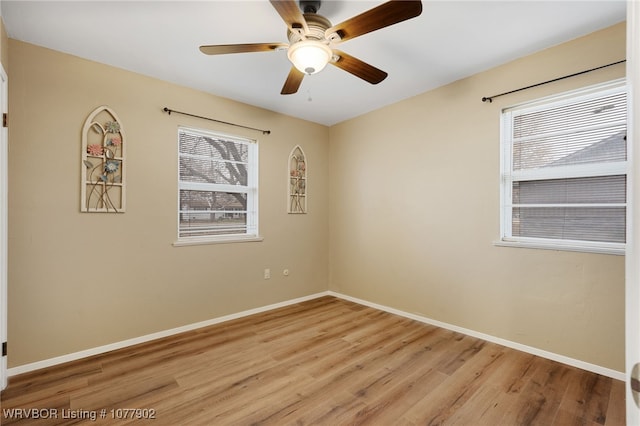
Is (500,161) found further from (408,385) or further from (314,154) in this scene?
(314,154)

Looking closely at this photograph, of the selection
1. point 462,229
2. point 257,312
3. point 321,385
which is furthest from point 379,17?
point 257,312

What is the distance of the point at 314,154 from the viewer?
4375 millimetres

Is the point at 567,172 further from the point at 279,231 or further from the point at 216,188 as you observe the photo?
the point at 216,188

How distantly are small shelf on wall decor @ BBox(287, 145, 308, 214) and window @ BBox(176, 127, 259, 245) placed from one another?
521mm

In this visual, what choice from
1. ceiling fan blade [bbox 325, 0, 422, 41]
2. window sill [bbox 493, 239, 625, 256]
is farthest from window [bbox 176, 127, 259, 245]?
window sill [bbox 493, 239, 625, 256]

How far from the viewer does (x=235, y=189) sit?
12.0ft

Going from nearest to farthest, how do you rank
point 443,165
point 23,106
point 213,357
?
point 23,106 → point 213,357 → point 443,165

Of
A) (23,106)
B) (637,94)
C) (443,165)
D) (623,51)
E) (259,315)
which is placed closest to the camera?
Answer: (637,94)

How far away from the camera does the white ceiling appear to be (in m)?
2.01

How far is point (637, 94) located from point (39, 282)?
3442mm

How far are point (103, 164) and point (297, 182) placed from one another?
219 centimetres

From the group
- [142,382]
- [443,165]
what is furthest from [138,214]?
[443,165]

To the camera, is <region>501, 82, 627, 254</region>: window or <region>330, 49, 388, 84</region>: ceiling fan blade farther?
<region>501, 82, 627, 254</region>: window

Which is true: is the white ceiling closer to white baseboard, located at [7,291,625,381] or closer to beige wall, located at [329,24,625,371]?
beige wall, located at [329,24,625,371]
